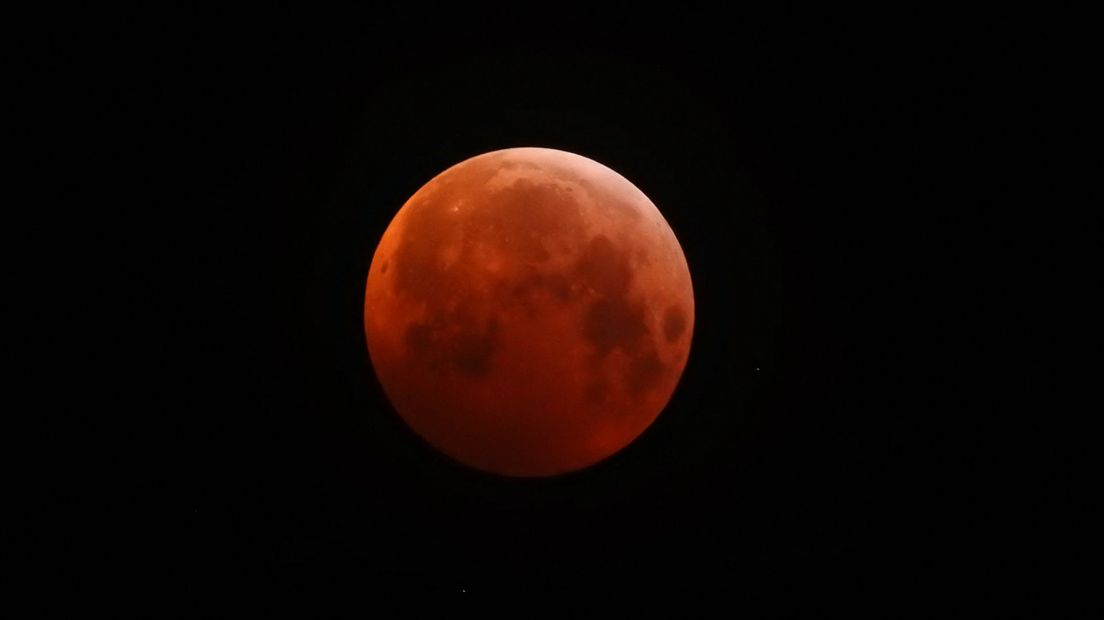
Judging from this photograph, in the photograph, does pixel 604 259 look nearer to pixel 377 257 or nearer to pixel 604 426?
pixel 604 426

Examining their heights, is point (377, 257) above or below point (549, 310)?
above

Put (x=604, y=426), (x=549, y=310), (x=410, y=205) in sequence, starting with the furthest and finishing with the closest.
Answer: (x=410, y=205)
(x=604, y=426)
(x=549, y=310)

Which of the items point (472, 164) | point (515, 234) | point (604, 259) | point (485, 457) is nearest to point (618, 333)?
point (604, 259)

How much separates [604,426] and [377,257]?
4.53 feet

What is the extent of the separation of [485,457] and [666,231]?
140 cm

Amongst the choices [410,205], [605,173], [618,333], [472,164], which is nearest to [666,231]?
[605,173]

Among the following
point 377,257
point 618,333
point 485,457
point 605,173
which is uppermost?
point 605,173

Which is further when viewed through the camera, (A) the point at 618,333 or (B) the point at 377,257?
(B) the point at 377,257

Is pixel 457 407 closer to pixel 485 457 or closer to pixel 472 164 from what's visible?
pixel 485 457

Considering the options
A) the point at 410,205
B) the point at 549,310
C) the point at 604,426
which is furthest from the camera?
the point at 410,205

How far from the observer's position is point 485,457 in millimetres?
3414

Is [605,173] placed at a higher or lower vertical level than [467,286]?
higher

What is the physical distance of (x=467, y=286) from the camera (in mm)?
3180

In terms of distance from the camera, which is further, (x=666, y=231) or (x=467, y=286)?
(x=666, y=231)
